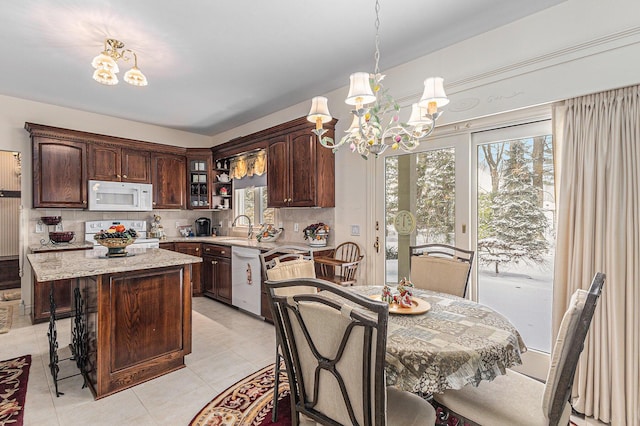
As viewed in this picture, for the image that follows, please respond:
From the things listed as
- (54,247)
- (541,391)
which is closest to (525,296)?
(541,391)

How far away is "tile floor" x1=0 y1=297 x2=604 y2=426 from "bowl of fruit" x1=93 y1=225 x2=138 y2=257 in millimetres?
1036

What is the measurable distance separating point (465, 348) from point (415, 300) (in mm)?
579

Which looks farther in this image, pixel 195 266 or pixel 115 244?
pixel 195 266

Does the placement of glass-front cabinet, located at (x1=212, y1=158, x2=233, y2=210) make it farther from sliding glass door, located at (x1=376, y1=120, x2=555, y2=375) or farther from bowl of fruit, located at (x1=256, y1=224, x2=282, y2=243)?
sliding glass door, located at (x1=376, y1=120, x2=555, y2=375)

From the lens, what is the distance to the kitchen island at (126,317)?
2211 mm

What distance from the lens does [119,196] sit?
179 inches

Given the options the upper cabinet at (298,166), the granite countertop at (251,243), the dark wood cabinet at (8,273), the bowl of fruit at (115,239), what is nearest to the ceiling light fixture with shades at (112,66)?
the bowl of fruit at (115,239)

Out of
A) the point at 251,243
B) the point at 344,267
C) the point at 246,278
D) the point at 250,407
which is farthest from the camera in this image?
the point at 251,243

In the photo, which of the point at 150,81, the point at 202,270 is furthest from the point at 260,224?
the point at 150,81

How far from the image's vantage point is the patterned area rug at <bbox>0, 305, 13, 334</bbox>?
3.51 metres

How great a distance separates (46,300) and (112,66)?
10.2 feet

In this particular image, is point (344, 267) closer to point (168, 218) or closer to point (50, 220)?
point (168, 218)

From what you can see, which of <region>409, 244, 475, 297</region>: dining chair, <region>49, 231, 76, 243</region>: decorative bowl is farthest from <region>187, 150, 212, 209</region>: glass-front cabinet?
<region>409, 244, 475, 297</region>: dining chair

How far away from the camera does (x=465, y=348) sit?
1.25 metres
